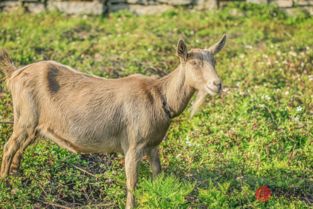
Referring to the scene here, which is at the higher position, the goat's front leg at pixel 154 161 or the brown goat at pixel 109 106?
the brown goat at pixel 109 106

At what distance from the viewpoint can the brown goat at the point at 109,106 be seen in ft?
20.2

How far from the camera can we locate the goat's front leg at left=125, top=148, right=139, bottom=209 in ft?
20.2

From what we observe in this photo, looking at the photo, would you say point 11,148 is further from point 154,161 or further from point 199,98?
point 199,98

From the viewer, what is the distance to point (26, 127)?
6.54 meters

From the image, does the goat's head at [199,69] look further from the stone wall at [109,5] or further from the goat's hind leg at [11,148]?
the stone wall at [109,5]

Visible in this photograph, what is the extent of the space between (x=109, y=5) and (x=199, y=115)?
503 cm

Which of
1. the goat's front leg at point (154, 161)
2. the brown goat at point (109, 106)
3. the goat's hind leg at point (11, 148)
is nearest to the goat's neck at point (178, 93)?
the brown goat at point (109, 106)

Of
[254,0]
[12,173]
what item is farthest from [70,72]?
[254,0]

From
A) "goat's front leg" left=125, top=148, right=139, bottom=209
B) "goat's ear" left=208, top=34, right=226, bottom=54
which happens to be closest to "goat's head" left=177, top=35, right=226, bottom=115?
"goat's ear" left=208, top=34, right=226, bottom=54

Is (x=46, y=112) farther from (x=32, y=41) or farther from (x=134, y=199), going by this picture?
(x=32, y=41)

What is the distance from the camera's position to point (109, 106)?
6.32m

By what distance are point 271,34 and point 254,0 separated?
1313 millimetres

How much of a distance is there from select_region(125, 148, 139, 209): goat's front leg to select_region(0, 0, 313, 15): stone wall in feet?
22.1

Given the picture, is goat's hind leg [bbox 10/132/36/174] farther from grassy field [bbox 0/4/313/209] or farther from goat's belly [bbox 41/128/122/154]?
goat's belly [bbox 41/128/122/154]
